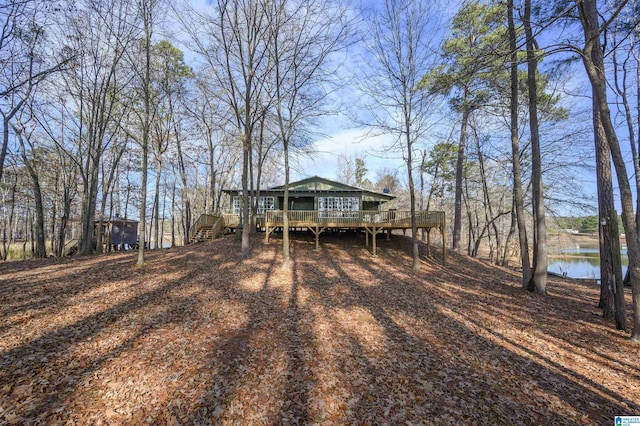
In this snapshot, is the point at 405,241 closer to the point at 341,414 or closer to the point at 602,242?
the point at 602,242

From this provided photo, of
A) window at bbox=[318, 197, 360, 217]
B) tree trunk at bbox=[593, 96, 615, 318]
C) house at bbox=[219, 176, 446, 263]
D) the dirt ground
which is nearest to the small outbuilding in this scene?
house at bbox=[219, 176, 446, 263]

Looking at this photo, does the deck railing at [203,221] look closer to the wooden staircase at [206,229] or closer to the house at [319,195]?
the wooden staircase at [206,229]

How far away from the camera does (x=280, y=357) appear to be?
440cm

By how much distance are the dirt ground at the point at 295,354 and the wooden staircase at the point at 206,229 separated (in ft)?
28.6

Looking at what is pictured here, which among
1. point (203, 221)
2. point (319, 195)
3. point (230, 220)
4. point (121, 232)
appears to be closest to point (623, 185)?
point (319, 195)

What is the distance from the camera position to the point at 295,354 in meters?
4.52

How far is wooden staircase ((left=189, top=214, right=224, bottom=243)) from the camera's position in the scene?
56.7 ft

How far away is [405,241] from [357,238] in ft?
10.4

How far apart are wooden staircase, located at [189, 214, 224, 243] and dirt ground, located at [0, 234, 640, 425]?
8703 mm

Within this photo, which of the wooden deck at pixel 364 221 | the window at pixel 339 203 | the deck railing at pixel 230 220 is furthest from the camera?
the window at pixel 339 203

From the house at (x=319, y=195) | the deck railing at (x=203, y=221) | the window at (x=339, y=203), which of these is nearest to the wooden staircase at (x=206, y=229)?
the deck railing at (x=203, y=221)

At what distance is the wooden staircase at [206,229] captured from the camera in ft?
56.7

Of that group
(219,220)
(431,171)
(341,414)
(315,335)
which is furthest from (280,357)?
(431,171)

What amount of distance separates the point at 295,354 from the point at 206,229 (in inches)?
616
